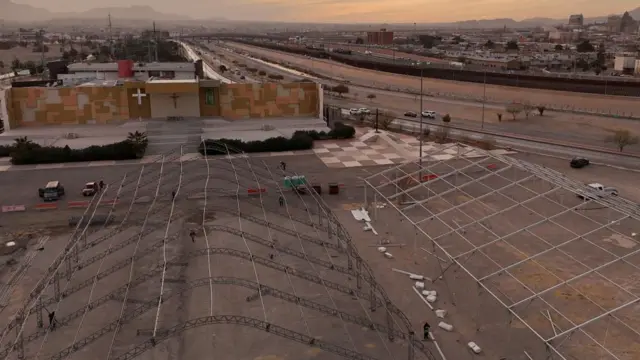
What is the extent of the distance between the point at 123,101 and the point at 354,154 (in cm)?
1556

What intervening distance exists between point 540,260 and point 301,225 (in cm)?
800

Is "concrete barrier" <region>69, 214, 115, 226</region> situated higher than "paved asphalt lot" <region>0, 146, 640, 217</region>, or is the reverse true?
"paved asphalt lot" <region>0, 146, 640, 217</region>

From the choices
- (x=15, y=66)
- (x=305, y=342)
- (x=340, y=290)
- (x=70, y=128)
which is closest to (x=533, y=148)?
(x=340, y=290)

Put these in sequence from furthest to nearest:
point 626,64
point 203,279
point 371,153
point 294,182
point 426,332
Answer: point 626,64
point 371,153
point 294,182
point 203,279
point 426,332

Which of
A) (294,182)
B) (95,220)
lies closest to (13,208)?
(95,220)

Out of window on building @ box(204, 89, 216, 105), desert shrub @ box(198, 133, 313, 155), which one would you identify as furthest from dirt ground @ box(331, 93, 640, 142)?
window on building @ box(204, 89, 216, 105)

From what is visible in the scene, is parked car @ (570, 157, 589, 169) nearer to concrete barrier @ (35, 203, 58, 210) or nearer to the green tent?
the green tent

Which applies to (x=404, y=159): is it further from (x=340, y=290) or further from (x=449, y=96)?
(x=449, y=96)

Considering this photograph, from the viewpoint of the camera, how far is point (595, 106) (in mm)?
53844

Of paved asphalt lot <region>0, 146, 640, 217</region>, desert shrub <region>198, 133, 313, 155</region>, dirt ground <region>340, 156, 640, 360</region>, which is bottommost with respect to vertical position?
dirt ground <region>340, 156, 640, 360</region>

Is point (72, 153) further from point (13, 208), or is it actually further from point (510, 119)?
point (510, 119)

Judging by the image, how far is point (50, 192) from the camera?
23797mm

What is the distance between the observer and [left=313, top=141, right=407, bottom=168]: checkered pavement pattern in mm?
29672

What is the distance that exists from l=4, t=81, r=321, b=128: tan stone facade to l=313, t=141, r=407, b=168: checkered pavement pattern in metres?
5.99
